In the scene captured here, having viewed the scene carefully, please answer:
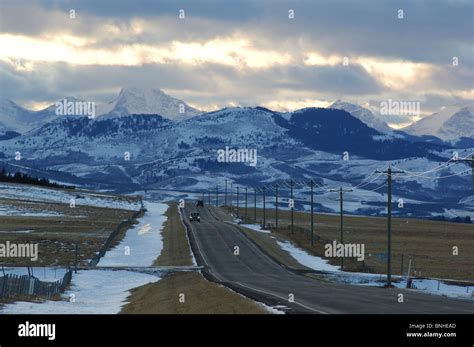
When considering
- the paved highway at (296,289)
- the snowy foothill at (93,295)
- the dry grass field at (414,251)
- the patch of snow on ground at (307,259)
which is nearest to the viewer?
the paved highway at (296,289)

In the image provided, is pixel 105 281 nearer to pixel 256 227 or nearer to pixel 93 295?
pixel 93 295

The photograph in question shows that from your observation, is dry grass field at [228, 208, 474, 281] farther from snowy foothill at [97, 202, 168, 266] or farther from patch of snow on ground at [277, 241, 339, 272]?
snowy foothill at [97, 202, 168, 266]

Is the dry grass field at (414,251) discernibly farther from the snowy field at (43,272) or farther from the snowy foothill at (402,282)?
the snowy field at (43,272)

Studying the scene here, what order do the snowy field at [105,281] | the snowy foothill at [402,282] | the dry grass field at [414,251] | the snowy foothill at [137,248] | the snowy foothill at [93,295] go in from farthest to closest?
the snowy foothill at [137,248], the dry grass field at [414,251], the snowy foothill at [402,282], the snowy field at [105,281], the snowy foothill at [93,295]

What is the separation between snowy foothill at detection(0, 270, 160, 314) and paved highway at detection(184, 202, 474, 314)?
644cm

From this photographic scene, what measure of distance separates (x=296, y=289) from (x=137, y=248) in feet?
166

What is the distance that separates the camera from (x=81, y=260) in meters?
84.4

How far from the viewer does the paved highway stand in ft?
135

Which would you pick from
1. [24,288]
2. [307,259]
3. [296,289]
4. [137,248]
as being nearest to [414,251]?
[307,259]

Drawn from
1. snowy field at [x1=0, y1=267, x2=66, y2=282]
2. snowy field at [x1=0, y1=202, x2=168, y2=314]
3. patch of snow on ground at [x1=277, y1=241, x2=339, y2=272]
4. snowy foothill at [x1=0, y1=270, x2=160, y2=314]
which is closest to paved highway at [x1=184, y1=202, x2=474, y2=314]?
patch of snow on ground at [x1=277, y1=241, x2=339, y2=272]

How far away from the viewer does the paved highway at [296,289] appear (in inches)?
1615

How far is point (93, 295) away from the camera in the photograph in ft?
191

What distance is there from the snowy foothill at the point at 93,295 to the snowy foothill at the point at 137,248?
10567 millimetres

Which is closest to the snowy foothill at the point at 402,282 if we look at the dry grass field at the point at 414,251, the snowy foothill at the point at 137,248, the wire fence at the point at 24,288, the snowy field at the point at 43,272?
the dry grass field at the point at 414,251
